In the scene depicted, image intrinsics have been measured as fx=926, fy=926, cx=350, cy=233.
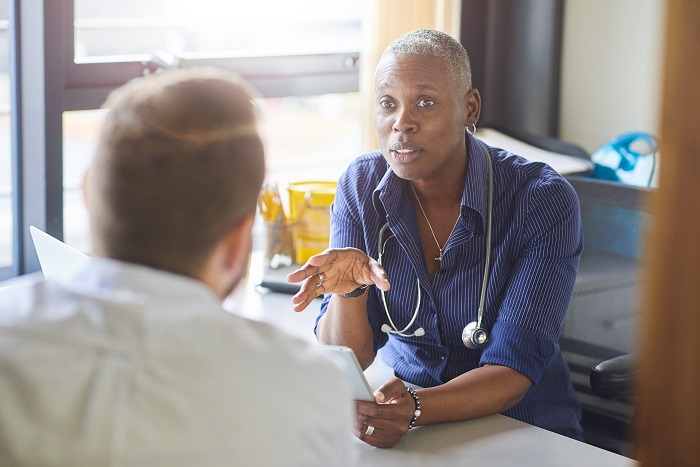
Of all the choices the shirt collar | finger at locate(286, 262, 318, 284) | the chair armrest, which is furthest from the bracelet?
the chair armrest

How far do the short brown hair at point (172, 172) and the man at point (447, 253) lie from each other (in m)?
0.79

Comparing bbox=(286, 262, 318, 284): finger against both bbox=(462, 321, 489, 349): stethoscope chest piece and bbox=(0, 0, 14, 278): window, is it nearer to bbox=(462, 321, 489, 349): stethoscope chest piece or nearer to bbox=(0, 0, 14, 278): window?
bbox=(462, 321, 489, 349): stethoscope chest piece

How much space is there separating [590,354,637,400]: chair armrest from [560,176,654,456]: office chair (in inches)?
→ 1.2

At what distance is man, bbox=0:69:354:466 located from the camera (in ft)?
2.53

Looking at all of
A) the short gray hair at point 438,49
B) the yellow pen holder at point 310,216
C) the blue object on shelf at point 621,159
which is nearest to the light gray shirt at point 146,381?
the short gray hair at point 438,49

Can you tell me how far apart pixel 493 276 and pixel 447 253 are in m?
0.10

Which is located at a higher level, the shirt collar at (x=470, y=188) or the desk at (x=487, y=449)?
the shirt collar at (x=470, y=188)

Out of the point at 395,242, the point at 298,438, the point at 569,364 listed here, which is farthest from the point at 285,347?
the point at 569,364

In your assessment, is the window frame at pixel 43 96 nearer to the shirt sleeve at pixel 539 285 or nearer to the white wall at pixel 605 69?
the shirt sleeve at pixel 539 285

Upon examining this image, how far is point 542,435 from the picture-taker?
1.51 metres

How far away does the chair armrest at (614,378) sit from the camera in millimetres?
1934

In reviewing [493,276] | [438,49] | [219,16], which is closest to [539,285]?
[493,276]

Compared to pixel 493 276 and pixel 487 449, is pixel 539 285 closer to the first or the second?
pixel 493 276

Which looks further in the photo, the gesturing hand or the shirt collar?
the shirt collar
